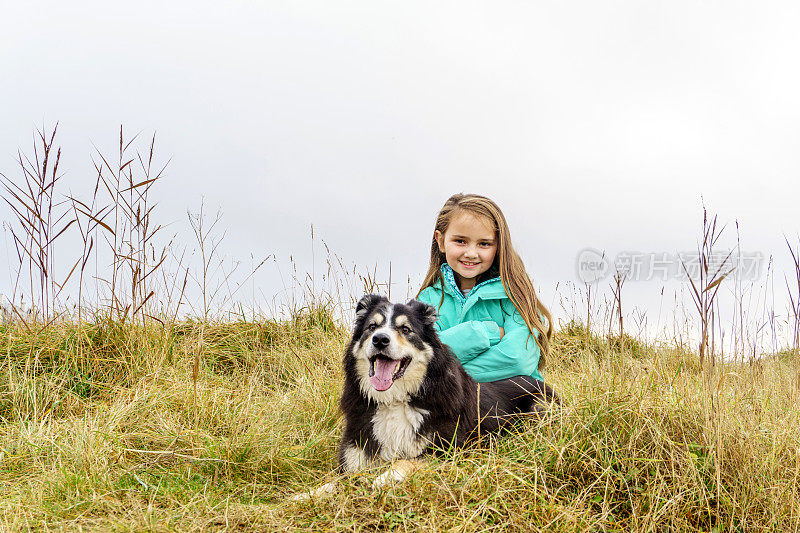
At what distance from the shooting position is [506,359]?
13.1 ft

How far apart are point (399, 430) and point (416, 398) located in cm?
20

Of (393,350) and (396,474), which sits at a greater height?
(393,350)

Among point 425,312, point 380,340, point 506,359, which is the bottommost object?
point 506,359

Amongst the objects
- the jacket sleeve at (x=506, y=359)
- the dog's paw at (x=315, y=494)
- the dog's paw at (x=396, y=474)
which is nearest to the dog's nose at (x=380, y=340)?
the dog's paw at (x=396, y=474)

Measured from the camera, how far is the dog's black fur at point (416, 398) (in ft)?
10.9

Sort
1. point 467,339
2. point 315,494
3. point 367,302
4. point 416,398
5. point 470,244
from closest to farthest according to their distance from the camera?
point 315,494, point 416,398, point 367,302, point 467,339, point 470,244

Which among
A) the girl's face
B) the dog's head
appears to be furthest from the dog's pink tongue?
the girl's face

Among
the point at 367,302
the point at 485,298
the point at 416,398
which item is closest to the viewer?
the point at 416,398

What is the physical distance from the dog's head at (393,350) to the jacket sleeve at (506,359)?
0.68 metres

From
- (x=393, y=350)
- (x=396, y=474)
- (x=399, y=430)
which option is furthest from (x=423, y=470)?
(x=393, y=350)

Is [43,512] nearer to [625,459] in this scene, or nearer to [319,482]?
[319,482]

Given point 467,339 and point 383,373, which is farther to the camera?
point 467,339

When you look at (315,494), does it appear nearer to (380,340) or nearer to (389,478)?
(389,478)

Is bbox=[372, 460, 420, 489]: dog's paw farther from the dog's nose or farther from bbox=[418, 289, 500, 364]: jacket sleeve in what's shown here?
bbox=[418, 289, 500, 364]: jacket sleeve
